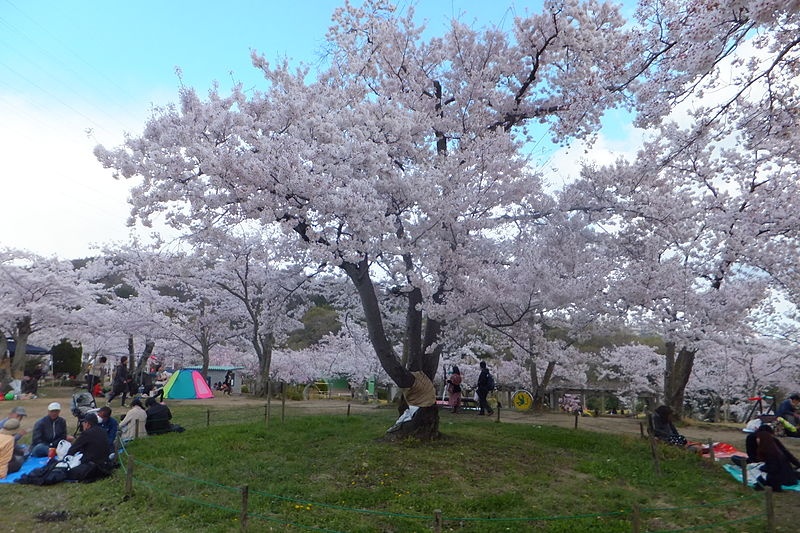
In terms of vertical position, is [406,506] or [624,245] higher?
[624,245]

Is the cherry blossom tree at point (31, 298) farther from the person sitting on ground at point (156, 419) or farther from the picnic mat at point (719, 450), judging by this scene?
the picnic mat at point (719, 450)

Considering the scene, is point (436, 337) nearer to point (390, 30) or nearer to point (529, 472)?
point (529, 472)

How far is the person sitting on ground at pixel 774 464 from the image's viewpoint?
8.31m

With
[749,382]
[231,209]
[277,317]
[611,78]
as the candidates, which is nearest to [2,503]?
[231,209]

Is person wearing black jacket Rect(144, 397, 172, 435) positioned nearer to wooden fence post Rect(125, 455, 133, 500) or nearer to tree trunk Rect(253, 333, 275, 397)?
wooden fence post Rect(125, 455, 133, 500)

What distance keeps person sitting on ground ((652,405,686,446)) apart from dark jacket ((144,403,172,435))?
1032cm

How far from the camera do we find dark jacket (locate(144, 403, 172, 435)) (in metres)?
12.4

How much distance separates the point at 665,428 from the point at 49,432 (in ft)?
39.1

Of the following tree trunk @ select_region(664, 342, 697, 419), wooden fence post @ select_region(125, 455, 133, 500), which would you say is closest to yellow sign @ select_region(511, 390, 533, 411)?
tree trunk @ select_region(664, 342, 697, 419)

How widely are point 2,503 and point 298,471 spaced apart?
413 cm

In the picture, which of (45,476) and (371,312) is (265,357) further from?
(45,476)

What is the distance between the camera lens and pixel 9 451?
31.1 ft

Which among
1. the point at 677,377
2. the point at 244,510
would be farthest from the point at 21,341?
the point at 677,377

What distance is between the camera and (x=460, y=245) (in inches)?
416
